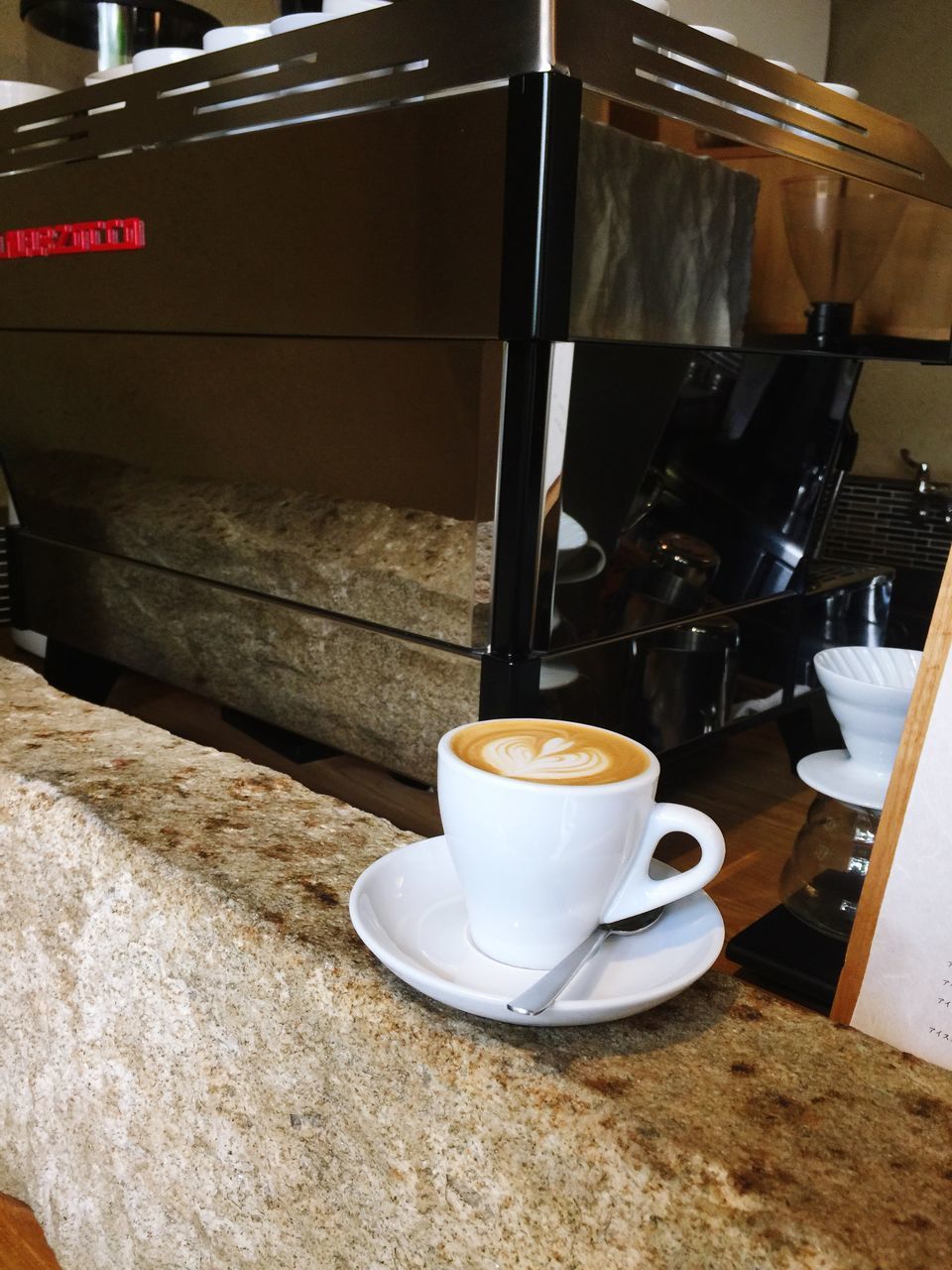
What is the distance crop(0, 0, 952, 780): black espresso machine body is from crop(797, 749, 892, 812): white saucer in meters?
0.19

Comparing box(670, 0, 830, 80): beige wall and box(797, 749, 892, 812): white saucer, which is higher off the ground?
box(670, 0, 830, 80): beige wall

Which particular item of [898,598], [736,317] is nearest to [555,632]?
[736,317]

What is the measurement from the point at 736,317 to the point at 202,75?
0.38 meters

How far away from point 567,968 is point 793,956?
19 centimetres

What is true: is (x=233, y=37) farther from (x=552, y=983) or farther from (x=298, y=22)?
(x=552, y=983)

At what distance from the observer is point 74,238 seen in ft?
2.74

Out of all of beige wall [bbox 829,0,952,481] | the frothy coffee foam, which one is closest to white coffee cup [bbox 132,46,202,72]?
the frothy coffee foam

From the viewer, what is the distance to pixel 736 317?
2.21 ft

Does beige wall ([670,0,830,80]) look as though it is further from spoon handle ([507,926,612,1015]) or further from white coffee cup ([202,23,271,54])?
spoon handle ([507,926,612,1015])

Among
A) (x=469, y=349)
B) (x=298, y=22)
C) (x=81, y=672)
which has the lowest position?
(x=81, y=672)

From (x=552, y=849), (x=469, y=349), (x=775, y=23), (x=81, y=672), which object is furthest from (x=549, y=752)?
(x=775, y=23)

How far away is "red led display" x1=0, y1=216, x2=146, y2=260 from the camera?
30.7 inches

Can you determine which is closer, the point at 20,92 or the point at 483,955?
the point at 483,955

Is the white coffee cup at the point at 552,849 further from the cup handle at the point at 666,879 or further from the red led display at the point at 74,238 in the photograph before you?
the red led display at the point at 74,238
